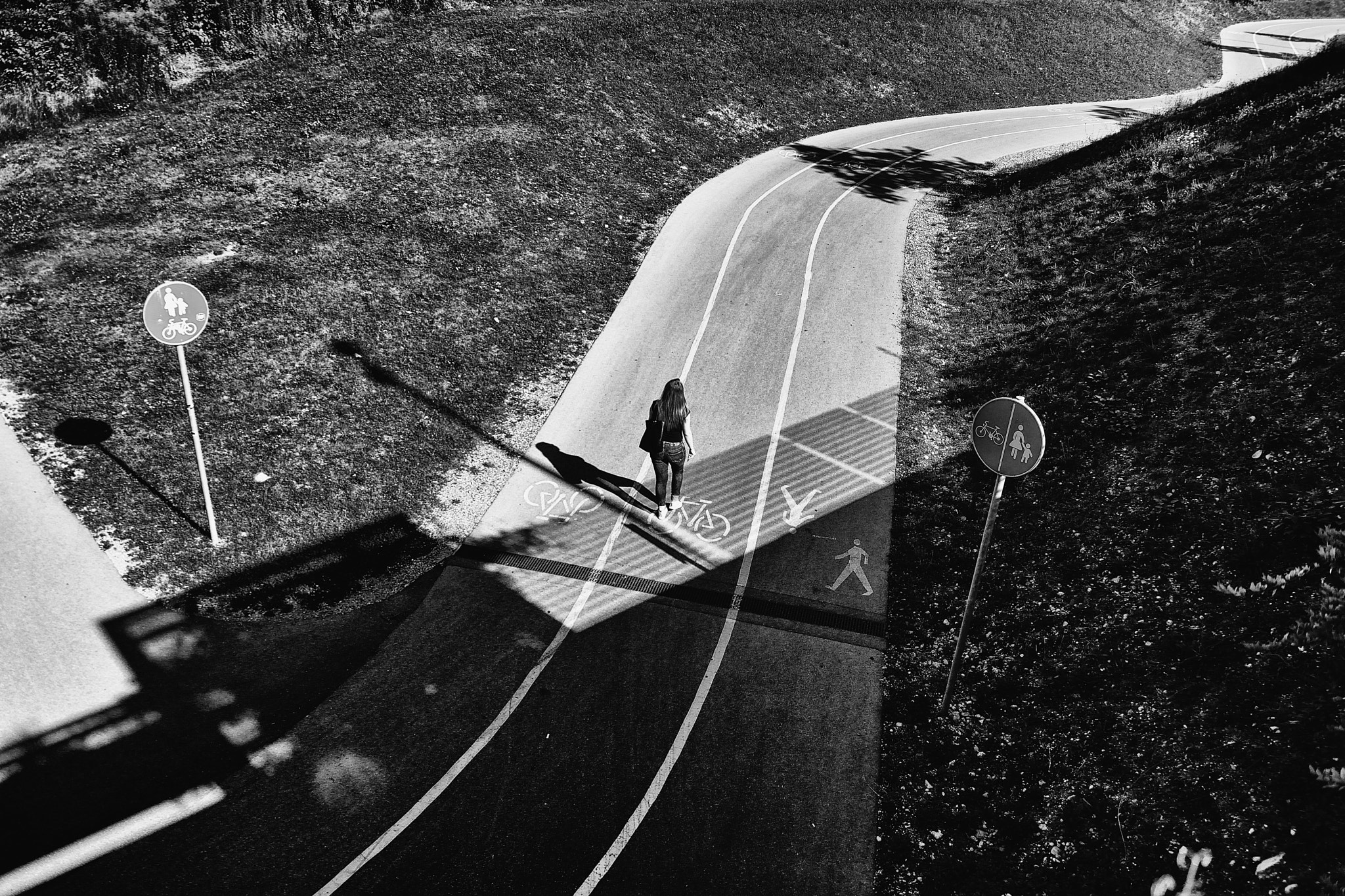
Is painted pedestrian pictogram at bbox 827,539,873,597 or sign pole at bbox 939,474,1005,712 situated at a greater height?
sign pole at bbox 939,474,1005,712

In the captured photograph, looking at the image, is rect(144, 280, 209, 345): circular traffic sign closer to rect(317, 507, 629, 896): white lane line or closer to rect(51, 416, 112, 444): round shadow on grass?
rect(51, 416, 112, 444): round shadow on grass

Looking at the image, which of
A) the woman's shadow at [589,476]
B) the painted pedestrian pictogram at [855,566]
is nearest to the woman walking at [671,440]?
the woman's shadow at [589,476]

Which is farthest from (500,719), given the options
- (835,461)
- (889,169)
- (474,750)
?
(889,169)

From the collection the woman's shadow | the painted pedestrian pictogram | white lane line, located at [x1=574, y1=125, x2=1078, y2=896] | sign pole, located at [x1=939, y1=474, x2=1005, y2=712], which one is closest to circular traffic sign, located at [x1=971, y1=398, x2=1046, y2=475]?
sign pole, located at [x1=939, y1=474, x2=1005, y2=712]

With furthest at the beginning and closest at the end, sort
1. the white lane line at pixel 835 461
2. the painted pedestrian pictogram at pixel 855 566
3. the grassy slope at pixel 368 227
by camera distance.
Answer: the white lane line at pixel 835 461 < the grassy slope at pixel 368 227 < the painted pedestrian pictogram at pixel 855 566

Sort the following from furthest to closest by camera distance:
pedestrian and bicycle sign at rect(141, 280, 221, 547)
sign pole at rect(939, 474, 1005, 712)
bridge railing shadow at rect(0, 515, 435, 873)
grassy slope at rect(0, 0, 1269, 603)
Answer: grassy slope at rect(0, 0, 1269, 603), pedestrian and bicycle sign at rect(141, 280, 221, 547), bridge railing shadow at rect(0, 515, 435, 873), sign pole at rect(939, 474, 1005, 712)

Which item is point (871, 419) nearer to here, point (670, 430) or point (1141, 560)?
point (670, 430)

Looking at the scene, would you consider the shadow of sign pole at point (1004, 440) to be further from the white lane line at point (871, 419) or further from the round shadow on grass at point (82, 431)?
the round shadow on grass at point (82, 431)
